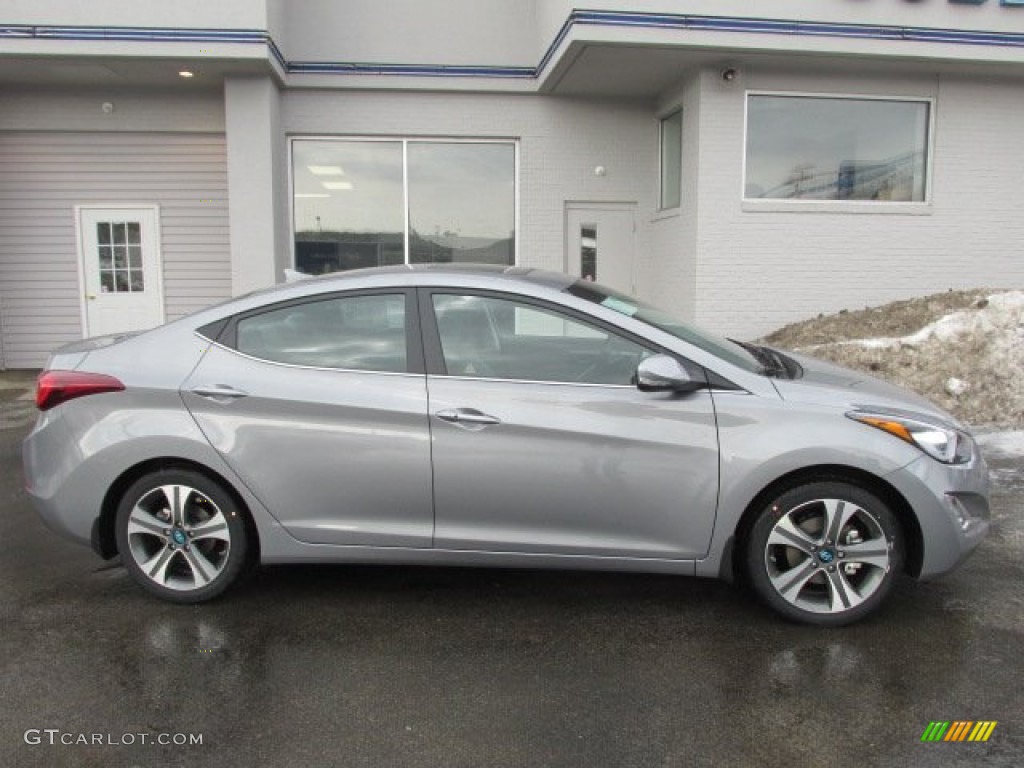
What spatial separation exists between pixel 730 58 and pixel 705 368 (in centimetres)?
741

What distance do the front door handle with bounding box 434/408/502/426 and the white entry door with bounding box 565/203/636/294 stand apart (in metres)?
8.47

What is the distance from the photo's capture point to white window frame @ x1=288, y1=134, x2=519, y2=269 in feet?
38.2

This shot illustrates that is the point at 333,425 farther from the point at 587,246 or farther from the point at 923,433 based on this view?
the point at 587,246

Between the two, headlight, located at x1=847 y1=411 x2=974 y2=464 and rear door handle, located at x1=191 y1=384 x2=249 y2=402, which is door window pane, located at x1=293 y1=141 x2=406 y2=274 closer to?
rear door handle, located at x1=191 y1=384 x2=249 y2=402

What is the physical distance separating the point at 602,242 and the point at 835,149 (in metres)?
3.26

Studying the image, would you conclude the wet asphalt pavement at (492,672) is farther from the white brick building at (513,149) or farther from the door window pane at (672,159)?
the door window pane at (672,159)

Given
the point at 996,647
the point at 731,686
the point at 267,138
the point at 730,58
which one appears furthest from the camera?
the point at 267,138

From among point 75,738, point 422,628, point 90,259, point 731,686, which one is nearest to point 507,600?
point 422,628

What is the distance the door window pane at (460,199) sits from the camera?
39.0 feet

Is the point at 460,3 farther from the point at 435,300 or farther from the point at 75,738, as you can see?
the point at 75,738

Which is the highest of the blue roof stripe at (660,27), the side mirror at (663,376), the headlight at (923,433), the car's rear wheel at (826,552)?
the blue roof stripe at (660,27)

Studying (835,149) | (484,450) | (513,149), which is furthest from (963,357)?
(484,450)

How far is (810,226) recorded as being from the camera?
10.7 m

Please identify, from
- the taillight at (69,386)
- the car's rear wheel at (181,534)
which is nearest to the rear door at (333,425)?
the car's rear wheel at (181,534)
